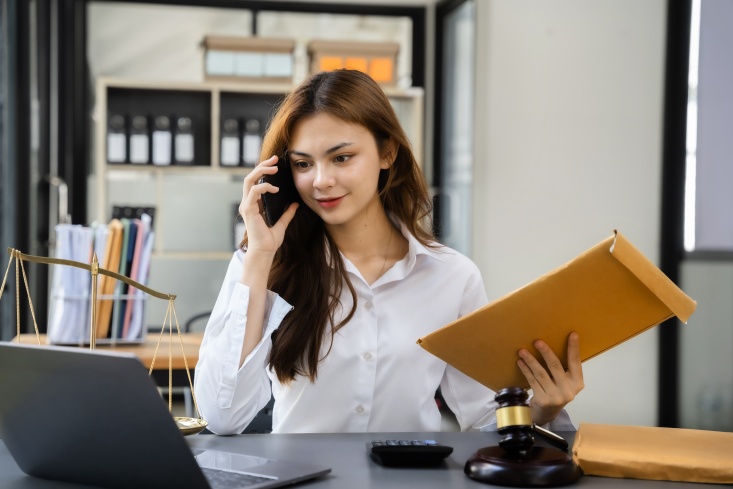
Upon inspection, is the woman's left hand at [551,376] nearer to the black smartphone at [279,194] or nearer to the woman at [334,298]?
the woman at [334,298]

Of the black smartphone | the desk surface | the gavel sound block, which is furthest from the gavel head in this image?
the desk surface

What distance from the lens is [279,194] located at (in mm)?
1728

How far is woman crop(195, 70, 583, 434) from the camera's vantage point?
5.37 ft

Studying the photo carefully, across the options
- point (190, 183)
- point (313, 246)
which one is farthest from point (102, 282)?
point (190, 183)

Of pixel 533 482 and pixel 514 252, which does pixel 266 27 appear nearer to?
pixel 514 252

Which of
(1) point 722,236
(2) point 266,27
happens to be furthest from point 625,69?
(2) point 266,27

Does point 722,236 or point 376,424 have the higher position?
point 722,236

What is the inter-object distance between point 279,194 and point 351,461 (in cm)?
66

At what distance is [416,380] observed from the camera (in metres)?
1.77

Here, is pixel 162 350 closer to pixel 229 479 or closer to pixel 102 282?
pixel 102 282

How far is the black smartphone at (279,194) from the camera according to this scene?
67.3 inches

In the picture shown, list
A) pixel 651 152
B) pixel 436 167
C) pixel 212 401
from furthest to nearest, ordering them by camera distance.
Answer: pixel 436 167 < pixel 651 152 < pixel 212 401

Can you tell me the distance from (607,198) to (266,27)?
2.19 m

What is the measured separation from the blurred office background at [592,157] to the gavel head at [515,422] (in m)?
2.82
